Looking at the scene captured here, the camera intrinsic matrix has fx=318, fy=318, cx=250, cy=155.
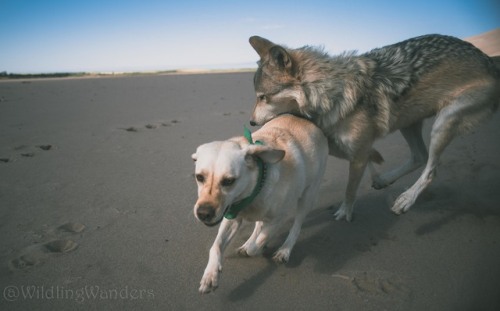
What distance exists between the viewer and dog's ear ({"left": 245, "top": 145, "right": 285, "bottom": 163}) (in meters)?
2.32

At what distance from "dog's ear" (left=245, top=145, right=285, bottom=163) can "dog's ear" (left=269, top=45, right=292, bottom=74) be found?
1.37 meters

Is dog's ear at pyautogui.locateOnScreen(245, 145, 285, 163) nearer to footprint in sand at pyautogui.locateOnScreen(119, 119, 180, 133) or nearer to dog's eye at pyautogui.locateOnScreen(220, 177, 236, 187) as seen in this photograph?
dog's eye at pyautogui.locateOnScreen(220, 177, 236, 187)

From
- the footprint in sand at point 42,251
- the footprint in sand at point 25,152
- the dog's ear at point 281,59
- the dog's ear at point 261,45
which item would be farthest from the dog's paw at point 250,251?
the footprint in sand at point 25,152

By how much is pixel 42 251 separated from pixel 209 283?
145 cm

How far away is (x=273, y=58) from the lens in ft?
11.1

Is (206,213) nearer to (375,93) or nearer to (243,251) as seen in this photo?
(243,251)

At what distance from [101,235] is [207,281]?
4.03 feet

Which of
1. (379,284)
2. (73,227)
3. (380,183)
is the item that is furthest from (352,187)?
(73,227)

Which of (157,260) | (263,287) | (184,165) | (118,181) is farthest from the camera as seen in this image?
(184,165)

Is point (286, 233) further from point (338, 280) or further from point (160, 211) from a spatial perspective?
point (160, 211)

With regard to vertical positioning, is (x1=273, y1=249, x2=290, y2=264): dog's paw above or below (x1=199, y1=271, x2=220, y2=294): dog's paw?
below

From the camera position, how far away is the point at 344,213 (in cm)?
341

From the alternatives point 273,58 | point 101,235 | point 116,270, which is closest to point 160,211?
point 101,235

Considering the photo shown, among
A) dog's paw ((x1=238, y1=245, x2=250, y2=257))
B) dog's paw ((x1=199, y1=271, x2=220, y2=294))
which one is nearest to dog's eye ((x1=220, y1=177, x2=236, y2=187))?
dog's paw ((x1=199, y1=271, x2=220, y2=294))
